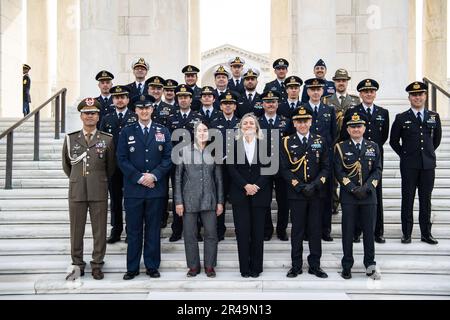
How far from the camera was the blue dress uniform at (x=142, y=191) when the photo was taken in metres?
7.46

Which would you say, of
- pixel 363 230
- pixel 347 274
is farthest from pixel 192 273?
pixel 363 230

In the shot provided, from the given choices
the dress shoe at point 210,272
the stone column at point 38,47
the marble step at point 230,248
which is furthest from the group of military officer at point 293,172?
the stone column at point 38,47

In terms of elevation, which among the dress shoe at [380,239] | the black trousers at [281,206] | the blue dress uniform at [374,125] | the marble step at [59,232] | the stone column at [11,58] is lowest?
the dress shoe at [380,239]

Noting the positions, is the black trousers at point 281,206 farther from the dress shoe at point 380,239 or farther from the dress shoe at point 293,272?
the dress shoe at point 380,239

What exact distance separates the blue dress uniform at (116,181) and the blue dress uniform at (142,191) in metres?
0.82

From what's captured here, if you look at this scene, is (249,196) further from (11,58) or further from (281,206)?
(11,58)

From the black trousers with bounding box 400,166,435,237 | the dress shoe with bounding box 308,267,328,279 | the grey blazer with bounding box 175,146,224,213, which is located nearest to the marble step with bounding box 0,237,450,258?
the black trousers with bounding box 400,166,435,237

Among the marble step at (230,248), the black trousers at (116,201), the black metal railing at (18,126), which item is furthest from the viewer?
the black metal railing at (18,126)

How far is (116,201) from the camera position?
27.8ft

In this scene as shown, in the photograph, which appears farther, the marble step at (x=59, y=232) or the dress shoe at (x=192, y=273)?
the marble step at (x=59, y=232)

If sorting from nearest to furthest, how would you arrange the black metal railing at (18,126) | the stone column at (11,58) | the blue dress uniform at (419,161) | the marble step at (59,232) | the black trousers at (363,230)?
1. the black trousers at (363,230)
2. the blue dress uniform at (419,161)
3. the marble step at (59,232)
4. the black metal railing at (18,126)
5. the stone column at (11,58)

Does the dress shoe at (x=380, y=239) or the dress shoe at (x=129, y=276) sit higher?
the dress shoe at (x=380, y=239)

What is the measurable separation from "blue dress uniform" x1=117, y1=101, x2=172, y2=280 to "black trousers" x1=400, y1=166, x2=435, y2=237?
12.7ft

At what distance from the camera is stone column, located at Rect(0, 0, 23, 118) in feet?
53.4
